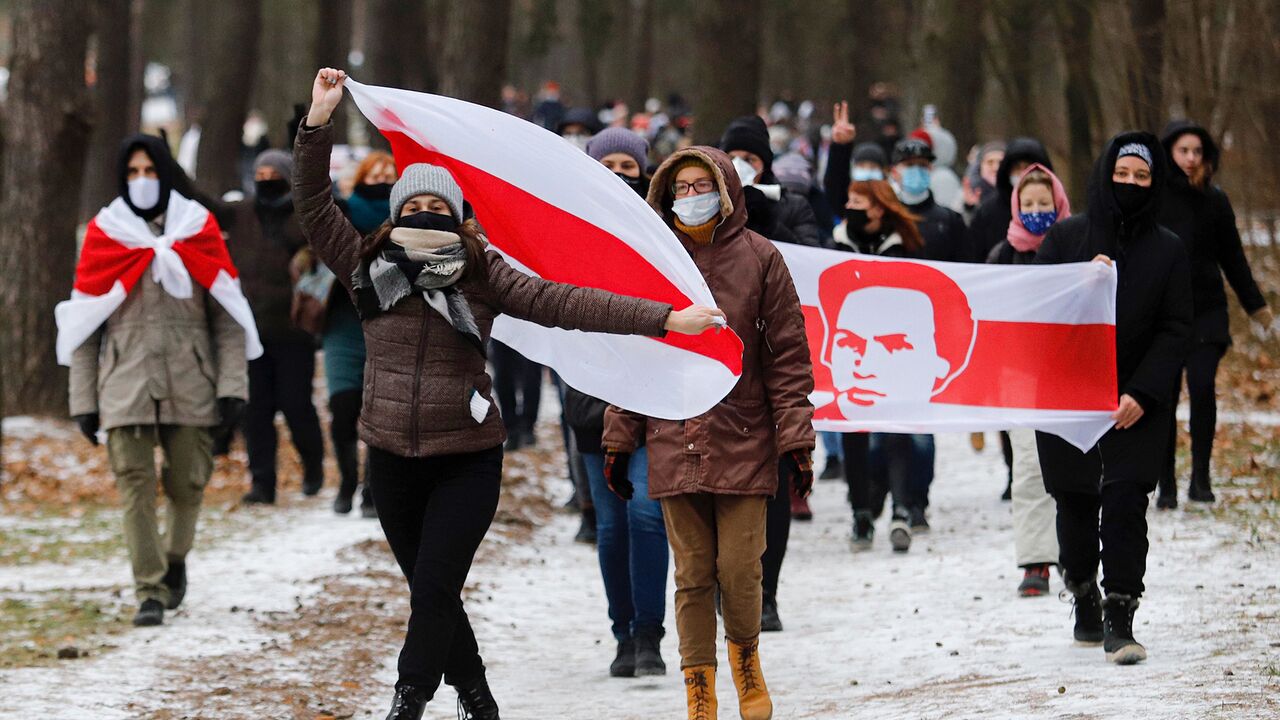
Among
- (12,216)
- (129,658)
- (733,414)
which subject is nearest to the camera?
(733,414)

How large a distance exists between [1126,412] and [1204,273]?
13.7 ft

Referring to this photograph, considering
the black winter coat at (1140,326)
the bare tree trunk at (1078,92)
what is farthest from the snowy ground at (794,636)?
the bare tree trunk at (1078,92)

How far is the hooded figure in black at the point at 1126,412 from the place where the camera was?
7.77 meters

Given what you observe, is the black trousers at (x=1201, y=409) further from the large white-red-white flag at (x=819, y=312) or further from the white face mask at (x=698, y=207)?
the white face mask at (x=698, y=207)

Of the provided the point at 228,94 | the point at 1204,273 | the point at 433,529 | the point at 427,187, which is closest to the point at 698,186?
the point at 427,187

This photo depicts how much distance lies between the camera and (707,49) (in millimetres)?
21984

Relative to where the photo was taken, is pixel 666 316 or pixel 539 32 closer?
pixel 666 316

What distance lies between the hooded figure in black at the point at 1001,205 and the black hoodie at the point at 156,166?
502 centimetres

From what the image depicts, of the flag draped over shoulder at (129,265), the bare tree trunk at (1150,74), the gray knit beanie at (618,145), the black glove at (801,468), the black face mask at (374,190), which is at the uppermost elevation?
the bare tree trunk at (1150,74)

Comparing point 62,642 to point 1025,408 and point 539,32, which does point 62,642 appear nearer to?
point 1025,408

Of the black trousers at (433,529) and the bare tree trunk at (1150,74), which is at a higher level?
the bare tree trunk at (1150,74)

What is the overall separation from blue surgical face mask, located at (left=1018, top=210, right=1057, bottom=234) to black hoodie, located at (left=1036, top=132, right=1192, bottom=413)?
138 centimetres

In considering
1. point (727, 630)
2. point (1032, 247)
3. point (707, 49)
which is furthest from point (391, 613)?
point (707, 49)

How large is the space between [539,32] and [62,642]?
97.7 feet
